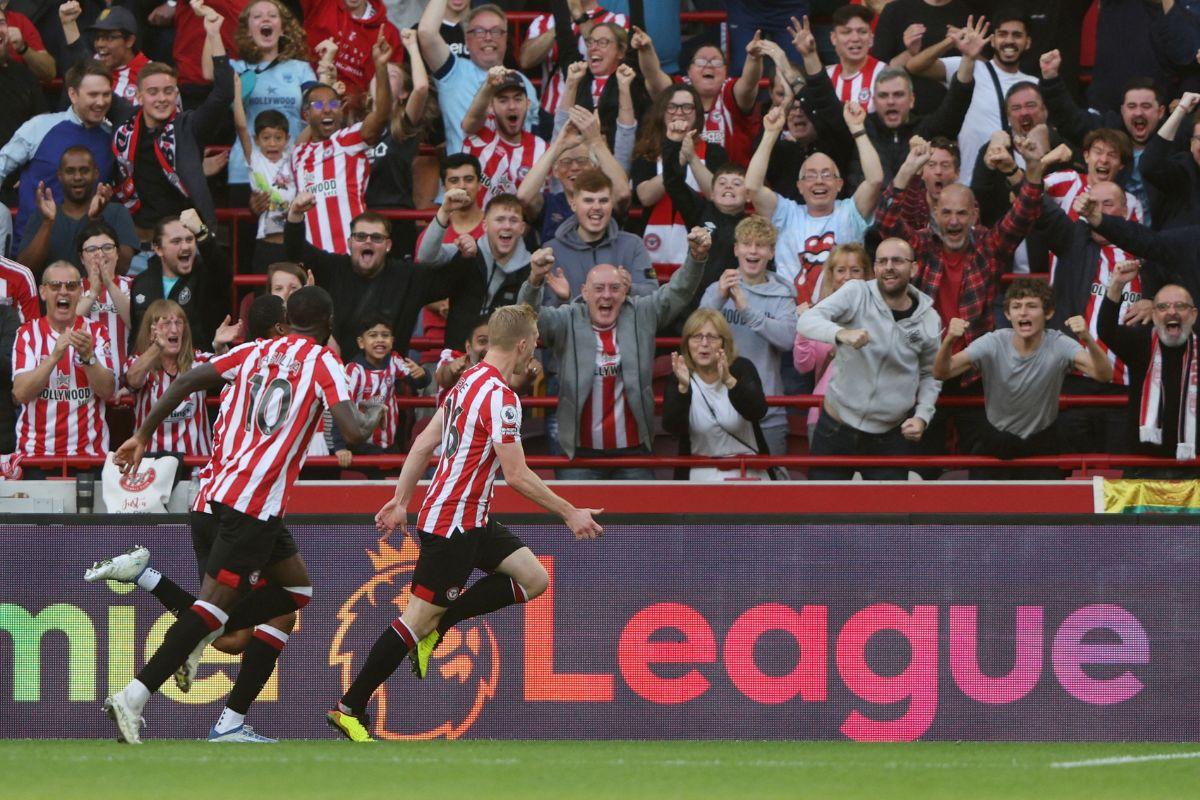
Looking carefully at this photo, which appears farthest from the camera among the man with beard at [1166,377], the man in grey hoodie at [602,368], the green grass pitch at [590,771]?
the man in grey hoodie at [602,368]

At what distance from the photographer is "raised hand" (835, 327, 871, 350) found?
10.6 metres

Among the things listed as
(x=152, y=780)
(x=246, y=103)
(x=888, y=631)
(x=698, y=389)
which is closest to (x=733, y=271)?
(x=698, y=389)

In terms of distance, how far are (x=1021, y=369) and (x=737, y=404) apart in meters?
1.64

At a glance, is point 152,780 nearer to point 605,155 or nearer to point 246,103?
point 605,155

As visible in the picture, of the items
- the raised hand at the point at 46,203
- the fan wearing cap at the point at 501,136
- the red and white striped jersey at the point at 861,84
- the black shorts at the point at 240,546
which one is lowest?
the black shorts at the point at 240,546

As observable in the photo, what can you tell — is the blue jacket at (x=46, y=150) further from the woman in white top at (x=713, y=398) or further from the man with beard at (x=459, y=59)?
the woman in white top at (x=713, y=398)

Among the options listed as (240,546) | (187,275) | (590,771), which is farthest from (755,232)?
(590,771)

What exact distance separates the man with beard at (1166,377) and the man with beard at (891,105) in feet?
7.78

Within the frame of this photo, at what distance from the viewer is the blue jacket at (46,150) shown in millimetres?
13438

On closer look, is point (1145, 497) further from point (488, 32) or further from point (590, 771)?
point (488, 32)

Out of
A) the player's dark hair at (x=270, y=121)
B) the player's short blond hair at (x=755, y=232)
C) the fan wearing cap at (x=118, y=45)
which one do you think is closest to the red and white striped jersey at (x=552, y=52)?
the player's dark hair at (x=270, y=121)

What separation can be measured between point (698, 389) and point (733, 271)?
819 mm

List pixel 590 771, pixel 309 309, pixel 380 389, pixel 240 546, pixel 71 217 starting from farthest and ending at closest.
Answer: pixel 71 217, pixel 380 389, pixel 309 309, pixel 240 546, pixel 590 771

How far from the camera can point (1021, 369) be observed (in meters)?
11.1
